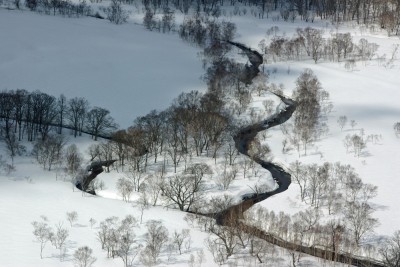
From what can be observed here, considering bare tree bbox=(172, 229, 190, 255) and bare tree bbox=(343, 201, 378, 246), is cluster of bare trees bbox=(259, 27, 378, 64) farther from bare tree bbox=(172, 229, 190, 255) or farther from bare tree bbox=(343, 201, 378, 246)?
bare tree bbox=(172, 229, 190, 255)

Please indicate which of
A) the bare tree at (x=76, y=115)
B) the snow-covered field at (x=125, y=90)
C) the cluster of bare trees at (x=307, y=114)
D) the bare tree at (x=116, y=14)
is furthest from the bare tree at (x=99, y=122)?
the bare tree at (x=116, y=14)

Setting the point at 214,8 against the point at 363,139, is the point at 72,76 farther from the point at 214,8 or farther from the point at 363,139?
the point at 214,8

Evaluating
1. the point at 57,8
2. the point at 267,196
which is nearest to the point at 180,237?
the point at 267,196

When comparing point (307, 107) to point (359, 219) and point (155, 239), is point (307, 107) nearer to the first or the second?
point (359, 219)

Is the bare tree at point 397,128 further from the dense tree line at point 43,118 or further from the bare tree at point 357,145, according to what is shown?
the dense tree line at point 43,118

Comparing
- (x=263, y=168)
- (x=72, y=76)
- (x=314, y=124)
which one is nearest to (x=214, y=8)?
(x=72, y=76)

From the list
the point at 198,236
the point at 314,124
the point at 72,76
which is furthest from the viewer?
the point at 72,76

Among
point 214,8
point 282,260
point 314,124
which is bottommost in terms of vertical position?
point 282,260

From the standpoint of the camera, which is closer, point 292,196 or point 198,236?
point 198,236
